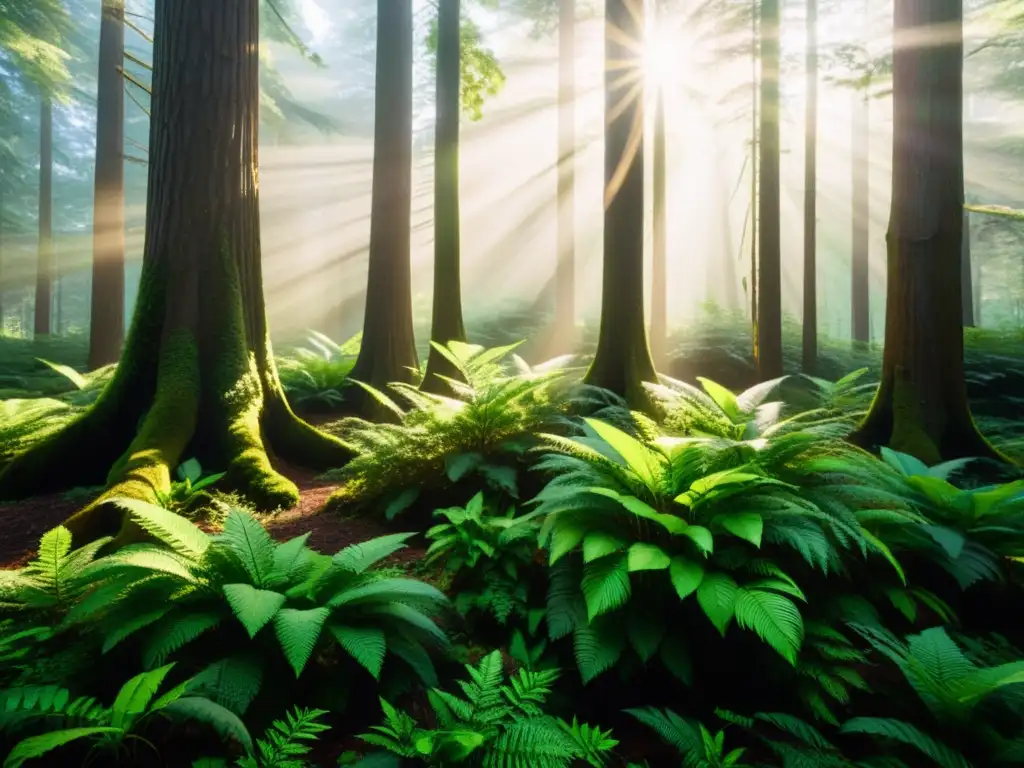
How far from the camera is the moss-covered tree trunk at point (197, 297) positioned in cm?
540

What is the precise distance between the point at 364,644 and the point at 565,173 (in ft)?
52.3

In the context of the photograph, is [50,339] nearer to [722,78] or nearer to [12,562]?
[12,562]

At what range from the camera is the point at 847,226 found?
40688mm

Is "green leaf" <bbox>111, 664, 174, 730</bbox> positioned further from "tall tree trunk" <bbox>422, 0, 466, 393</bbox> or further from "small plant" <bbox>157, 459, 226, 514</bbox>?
"tall tree trunk" <bbox>422, 0, 466, 393</bbox>

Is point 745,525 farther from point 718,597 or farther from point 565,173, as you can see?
point 565,173

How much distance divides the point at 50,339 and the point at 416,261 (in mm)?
23295

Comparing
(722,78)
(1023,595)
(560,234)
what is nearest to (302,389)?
(1023,595)

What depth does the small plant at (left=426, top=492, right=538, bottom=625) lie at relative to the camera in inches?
131

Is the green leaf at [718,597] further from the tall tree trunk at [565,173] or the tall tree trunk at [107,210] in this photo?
the tall tree trunk at [565,173]

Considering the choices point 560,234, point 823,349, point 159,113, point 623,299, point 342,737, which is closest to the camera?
point 342,737

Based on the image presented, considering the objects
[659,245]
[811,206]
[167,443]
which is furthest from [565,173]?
[167,443]

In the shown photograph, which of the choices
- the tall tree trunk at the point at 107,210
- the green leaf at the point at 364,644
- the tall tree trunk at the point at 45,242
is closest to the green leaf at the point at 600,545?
the green leaf at the point at 364,644

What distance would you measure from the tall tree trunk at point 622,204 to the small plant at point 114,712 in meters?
5.36

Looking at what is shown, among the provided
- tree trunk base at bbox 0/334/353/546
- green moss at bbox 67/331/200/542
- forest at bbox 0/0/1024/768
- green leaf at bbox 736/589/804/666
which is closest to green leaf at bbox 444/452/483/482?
forest at bbox 0/0/1024/768
